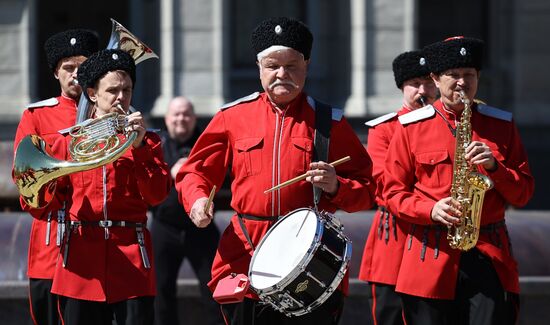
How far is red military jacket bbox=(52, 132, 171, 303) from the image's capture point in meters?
7.16

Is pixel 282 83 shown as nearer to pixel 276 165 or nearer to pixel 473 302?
pixel 276 165

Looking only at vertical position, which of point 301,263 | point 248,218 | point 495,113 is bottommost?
point 301,263

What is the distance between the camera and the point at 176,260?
10.1 m

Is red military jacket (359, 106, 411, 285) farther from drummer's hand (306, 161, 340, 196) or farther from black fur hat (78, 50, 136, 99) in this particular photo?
black fur hat (78, 50, 136, 99)

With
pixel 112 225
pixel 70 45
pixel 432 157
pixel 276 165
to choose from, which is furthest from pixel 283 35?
pixel 70 45

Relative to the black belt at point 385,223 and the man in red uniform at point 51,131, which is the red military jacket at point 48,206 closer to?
the man in red uniform at point 51,131

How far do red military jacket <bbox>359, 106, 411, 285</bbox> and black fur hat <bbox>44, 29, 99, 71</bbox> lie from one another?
1.64 m

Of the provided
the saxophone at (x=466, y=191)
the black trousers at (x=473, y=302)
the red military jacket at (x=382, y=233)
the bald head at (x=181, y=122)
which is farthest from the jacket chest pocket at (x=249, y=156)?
the bald head at (x=181, y=122)

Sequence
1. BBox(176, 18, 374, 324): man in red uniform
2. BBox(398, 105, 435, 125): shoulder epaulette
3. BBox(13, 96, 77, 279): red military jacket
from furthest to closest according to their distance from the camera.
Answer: BBox(13, 96, 77, 279): red military jacket → BBox(398, 105, 435, 125): shoulder epaulette → BBox(176, 18, 374, 324): man in red uniform

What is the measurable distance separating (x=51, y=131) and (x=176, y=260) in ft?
8.53

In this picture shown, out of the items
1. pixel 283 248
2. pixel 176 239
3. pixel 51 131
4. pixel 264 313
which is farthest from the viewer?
pixel 176 239

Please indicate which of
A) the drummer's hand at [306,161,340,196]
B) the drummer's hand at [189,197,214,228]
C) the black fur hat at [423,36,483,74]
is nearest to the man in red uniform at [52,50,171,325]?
the drummer's hand at [189,197,214,228]

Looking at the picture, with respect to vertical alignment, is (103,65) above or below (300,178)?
above

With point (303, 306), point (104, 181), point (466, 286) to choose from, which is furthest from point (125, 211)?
point (466, 286)
